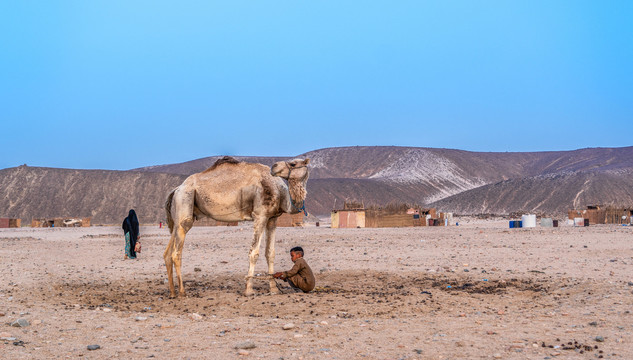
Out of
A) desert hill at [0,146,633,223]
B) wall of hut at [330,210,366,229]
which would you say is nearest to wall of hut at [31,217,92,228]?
desert hill at [0,146,633,223]

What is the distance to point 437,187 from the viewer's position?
6102 inches

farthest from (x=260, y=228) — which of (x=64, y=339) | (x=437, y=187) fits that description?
(x=437, y=187)

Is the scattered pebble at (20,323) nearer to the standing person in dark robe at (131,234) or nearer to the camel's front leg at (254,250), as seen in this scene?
the camel's front leg at (254,250)

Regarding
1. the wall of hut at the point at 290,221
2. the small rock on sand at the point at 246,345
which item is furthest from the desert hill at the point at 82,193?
the small rock on sand at the point at 246,345

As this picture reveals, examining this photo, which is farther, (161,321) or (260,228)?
(260,228)

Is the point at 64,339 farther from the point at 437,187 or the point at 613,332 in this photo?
the point at 437,187

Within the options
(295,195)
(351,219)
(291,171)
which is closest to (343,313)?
(295,195)

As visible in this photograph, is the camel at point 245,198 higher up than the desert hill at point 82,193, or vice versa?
the desert hill at point 82,193

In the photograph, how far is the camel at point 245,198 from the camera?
11463mm

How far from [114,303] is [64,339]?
10.5 feet

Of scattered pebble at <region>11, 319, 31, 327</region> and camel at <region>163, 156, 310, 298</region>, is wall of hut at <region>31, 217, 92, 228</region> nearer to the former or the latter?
camel at <region>163, 156, 310, 298</region>

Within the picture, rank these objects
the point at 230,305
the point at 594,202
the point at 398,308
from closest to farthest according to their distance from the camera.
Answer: the point at 398,308 → the point at 230,305 → the point at 594,202

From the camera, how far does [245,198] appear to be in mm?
11711

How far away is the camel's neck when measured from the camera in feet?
37.1
